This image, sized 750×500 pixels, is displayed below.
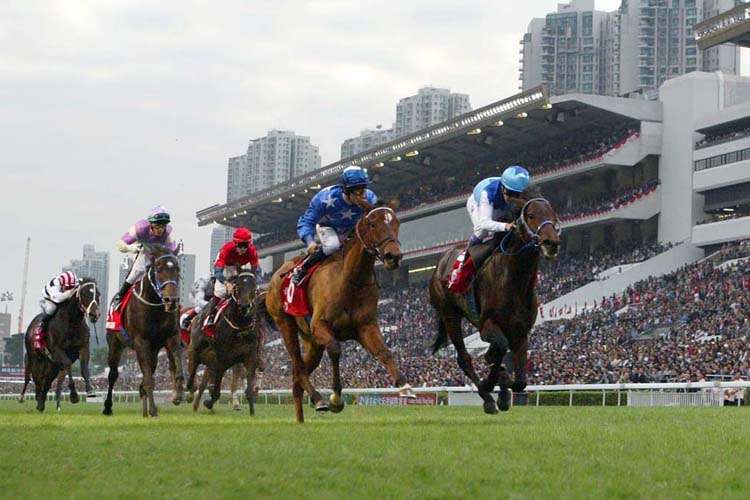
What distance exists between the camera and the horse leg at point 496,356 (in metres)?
10.8

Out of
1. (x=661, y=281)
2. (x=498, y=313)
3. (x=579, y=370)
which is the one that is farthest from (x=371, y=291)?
A: (x=661, y=281)

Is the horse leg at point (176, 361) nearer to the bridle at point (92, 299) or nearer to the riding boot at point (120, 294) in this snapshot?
the riding boot at point (120, 294)

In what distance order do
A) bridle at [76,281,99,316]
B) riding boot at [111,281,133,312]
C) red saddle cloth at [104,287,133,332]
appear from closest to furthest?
red saddle cloth at [104,287,133,332] < riding boot at [111,281,133,312] < bridle at [76,281,99,316]

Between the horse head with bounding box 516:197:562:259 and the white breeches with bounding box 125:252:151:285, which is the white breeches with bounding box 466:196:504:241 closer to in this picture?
the horse head with bounding box 516:197:562:259

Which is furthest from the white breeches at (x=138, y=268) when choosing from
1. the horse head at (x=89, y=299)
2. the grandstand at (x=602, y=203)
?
the grandstand at (x=602, y=203)

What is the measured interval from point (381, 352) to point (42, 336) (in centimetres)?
936

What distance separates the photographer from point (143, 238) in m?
14.5

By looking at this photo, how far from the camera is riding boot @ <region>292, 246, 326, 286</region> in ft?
36.6

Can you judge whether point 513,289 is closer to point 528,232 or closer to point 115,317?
point 528,232

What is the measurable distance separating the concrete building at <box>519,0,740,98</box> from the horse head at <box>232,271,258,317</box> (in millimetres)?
141430

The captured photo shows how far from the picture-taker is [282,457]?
6.74 m

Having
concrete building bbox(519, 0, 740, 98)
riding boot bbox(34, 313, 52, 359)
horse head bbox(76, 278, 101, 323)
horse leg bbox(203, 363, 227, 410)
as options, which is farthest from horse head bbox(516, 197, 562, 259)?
concrete building bbox(519, 0, 740, 98)

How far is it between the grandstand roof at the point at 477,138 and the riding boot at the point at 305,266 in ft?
122

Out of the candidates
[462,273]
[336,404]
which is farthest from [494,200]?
[336,404]
